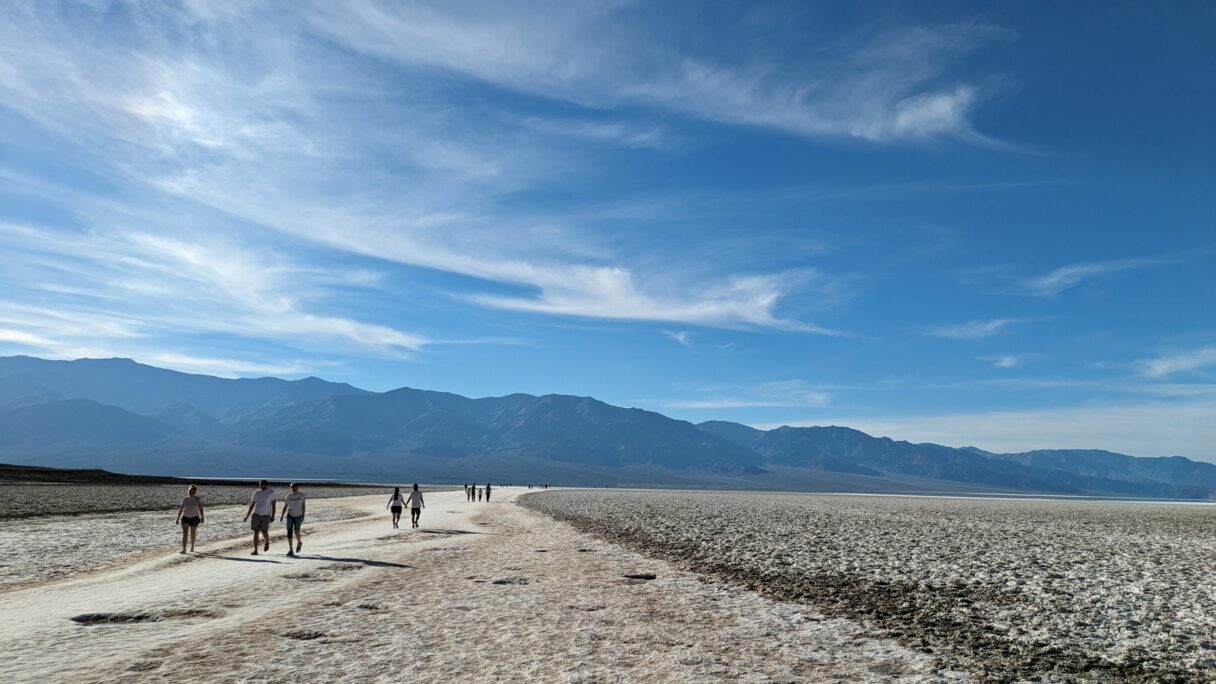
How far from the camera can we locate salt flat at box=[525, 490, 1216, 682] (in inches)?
448

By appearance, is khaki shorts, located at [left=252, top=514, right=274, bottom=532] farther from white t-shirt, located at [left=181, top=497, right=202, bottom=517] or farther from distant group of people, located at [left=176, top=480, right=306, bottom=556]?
white t-shirt, located at [left=181, top=497, right=202, bottom=517]

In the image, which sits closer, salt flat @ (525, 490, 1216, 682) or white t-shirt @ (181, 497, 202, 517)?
salt flat @ (525, 490, 1216, 682)

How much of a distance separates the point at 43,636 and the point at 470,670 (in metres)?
7.75

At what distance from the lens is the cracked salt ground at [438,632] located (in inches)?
400

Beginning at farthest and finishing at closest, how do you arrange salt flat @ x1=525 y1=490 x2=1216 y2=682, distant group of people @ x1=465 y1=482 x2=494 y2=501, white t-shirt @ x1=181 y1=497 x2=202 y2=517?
1. distant group of people @ x1=465 y1=482 x2=494 y2=501
2. white t-shirt @ x1=181 y1=497 x2=202 y2=517
3. salt flat @ x1=525 y1=490 x2=1216 y2=682

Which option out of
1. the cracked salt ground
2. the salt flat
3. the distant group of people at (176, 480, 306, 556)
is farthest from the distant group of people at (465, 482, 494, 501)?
the cracked salt ground

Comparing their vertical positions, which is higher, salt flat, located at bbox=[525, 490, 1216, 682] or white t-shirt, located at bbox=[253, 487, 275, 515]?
white t-shirt, located at bbox=[253, 487, 275, 515]

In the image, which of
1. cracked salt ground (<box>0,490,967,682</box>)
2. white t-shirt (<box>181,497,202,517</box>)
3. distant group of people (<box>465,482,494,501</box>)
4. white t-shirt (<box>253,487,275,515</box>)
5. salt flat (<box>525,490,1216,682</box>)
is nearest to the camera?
cracked salt ground (<box>0,490,967,682</box>)

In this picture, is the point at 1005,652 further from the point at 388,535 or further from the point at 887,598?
the point at 388,535

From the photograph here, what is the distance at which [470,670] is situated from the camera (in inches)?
404

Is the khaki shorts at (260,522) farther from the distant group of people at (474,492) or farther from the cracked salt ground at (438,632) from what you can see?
the distant group of people at (474,492)

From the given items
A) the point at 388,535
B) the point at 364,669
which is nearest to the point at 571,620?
the point at 364,669

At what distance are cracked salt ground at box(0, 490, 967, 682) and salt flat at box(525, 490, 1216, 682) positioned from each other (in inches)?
56.7

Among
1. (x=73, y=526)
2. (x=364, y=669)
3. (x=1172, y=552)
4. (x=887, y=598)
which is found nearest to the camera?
(x=364, y=669)
